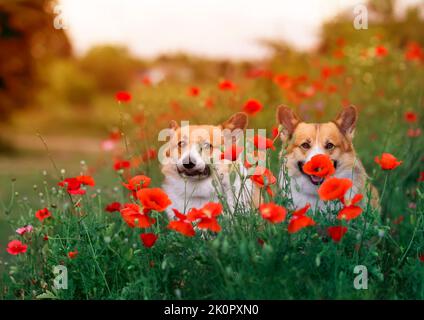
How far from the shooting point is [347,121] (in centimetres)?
438

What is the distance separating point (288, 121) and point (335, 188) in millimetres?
1478

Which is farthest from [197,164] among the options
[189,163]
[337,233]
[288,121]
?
[337,233]

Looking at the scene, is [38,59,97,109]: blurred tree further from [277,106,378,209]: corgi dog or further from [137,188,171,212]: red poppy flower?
[137,188,171,212]: red poppy flower

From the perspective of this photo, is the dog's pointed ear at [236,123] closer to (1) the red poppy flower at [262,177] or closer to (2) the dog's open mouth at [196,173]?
(2) the dog's open mouth at [196,173]

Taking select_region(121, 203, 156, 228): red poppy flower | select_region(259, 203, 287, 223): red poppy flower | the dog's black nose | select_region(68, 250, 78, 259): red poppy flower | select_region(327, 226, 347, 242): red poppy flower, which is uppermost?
the dog's black nose

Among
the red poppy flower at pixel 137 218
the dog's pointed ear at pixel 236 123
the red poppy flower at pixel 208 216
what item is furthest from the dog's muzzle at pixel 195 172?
the red poppy flower at pixel 208 216

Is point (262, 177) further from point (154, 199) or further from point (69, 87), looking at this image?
point (69, 87)

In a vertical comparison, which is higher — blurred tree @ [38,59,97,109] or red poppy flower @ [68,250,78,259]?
blurred tree @ [38,59,97,109]

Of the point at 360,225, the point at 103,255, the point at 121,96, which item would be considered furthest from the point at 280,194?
the point at 121,96

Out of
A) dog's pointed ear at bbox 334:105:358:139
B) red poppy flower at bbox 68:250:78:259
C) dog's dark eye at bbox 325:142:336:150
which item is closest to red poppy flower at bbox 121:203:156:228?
red poppy flower at bbox 68:250:78:259

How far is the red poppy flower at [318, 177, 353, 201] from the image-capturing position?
2.95 metres

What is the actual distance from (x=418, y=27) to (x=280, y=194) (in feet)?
43.2

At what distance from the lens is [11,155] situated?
562 inches

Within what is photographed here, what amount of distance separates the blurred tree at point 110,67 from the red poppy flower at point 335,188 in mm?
21277
